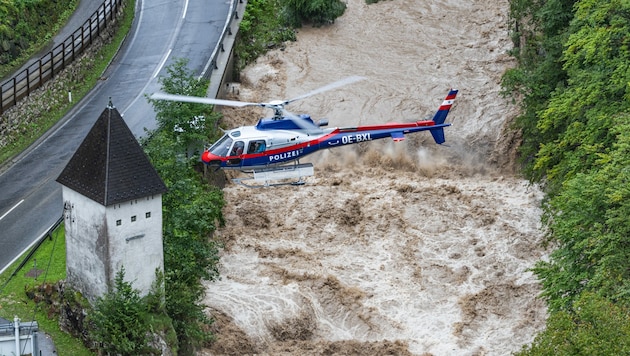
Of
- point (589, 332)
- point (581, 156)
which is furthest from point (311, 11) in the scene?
point (589, 332)

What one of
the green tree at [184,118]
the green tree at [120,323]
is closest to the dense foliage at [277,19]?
the green tree at [184,118]

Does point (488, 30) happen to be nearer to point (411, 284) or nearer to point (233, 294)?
point (411, 284)

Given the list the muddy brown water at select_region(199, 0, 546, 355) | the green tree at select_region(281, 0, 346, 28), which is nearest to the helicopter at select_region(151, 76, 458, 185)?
the muddy brown water at select_region(199, 0, 546, 355)

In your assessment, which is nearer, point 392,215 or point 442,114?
point 442,114

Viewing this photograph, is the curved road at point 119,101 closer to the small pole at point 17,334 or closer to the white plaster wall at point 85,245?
the white plaster wall at point 85,245

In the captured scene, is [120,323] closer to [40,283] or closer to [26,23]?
[40,283]

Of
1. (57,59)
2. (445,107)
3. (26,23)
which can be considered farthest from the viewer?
(26,23)

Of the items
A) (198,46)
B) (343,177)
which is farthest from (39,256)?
(198,46)
